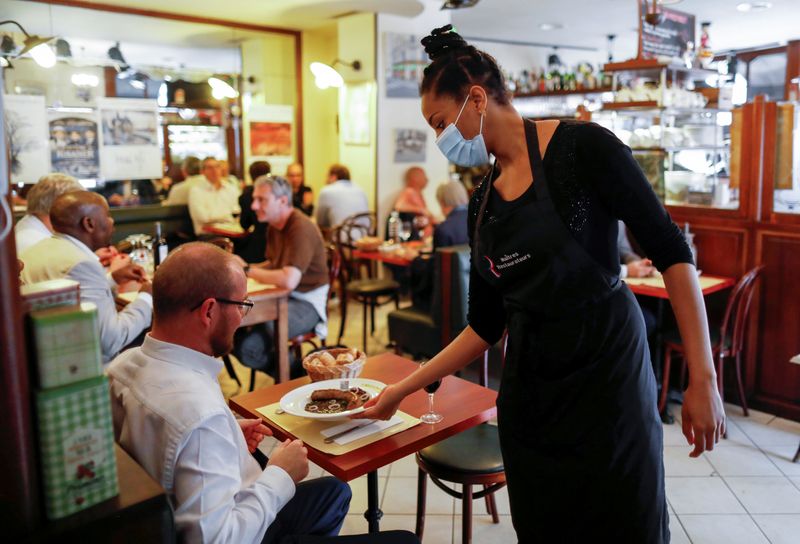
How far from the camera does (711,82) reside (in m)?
5.63

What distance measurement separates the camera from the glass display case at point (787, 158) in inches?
152

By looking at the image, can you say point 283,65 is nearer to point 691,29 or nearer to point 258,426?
point 691,29

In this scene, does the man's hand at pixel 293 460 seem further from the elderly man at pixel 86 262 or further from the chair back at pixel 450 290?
the chair back at pixel 450 290

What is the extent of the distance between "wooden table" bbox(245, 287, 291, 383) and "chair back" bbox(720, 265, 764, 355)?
2.41m

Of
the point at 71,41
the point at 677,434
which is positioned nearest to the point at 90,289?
the point at 677,434

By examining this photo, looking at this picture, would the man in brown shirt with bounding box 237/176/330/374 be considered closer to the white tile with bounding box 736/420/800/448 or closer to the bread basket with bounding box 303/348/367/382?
the bread basket with bounding box 303/348/367/382

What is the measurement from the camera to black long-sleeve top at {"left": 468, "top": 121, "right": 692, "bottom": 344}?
54.5 inches

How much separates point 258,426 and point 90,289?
1.31 metres

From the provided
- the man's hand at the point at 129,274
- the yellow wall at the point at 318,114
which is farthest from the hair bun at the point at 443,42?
the yellow wall at the point at 318,114

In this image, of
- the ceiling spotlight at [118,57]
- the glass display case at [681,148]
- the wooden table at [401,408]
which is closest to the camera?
the wooden table at [401,408]

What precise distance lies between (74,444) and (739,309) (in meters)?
3.69

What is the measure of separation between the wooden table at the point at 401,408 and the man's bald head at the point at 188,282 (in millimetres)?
496

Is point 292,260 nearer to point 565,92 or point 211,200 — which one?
point 211,200

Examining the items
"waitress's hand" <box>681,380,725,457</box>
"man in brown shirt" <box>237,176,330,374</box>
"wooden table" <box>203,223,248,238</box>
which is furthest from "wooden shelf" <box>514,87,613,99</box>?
A: "waitress's hand" <box>681,380,725,457</box>
